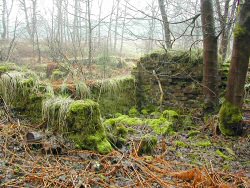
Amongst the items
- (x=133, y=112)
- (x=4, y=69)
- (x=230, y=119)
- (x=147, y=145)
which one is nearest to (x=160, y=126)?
(x=230, y=119)

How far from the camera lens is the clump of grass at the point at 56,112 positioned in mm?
3574

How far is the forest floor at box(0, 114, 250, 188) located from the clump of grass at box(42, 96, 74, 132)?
7.9 inches

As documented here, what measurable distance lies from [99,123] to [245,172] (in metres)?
2.14

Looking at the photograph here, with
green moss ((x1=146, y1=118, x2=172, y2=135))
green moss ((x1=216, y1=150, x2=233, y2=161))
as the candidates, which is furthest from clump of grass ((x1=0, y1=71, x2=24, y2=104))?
green moss ((x1=216, y1=150, x2=233, y2=161))

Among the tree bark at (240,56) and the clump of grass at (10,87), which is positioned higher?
the tree bark at (240,56)

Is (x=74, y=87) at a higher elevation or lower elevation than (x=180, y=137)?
higher

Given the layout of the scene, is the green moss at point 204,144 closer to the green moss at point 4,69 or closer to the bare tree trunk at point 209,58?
the bare tree trunk at point 209,58

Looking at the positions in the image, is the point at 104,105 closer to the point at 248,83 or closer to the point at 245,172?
the point at 248,83

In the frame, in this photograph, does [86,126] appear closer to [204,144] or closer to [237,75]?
[204,144]

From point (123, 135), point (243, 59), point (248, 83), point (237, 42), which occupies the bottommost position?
point (123, 135)

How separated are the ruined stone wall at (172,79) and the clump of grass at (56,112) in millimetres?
3336

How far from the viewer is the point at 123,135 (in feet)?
13.3

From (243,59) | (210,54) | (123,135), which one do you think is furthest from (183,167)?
(210,54)

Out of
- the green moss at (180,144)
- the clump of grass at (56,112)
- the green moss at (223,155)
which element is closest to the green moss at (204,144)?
the green moss at (180,144)
